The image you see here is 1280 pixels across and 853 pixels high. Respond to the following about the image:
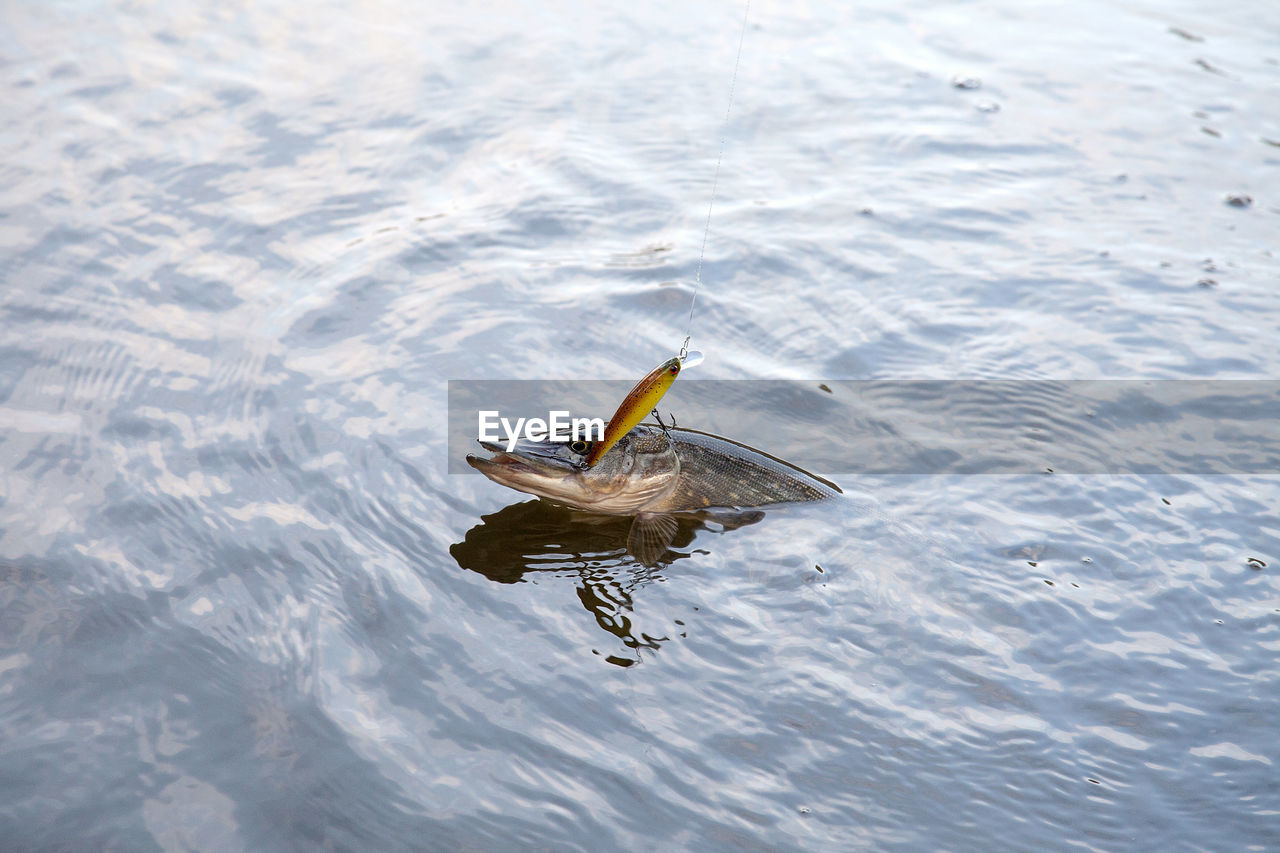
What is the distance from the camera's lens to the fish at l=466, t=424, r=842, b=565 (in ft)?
15.5

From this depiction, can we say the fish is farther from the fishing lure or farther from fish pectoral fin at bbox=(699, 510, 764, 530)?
the fishing lure

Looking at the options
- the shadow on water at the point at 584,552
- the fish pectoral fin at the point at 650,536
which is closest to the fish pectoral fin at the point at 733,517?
the shadow on water at the point at 584,552

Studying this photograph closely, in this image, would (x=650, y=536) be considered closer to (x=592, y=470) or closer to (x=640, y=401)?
(x=592, y=470)

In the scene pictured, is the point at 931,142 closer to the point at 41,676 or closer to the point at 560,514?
the point at 560,514

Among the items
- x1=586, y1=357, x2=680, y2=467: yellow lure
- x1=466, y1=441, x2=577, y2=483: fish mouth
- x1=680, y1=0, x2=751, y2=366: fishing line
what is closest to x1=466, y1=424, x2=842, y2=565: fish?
x1=466, y1=441, x2=577, y2=483: fish mouth

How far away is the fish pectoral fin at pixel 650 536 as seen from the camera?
4.81m

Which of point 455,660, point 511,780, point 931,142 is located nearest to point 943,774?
point 511,780

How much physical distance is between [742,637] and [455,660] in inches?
48.2

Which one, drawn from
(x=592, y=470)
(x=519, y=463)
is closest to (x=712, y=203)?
(x=592, y=470)

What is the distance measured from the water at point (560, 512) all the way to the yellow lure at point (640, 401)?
0.62 metres

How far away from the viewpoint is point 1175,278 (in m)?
7.00
